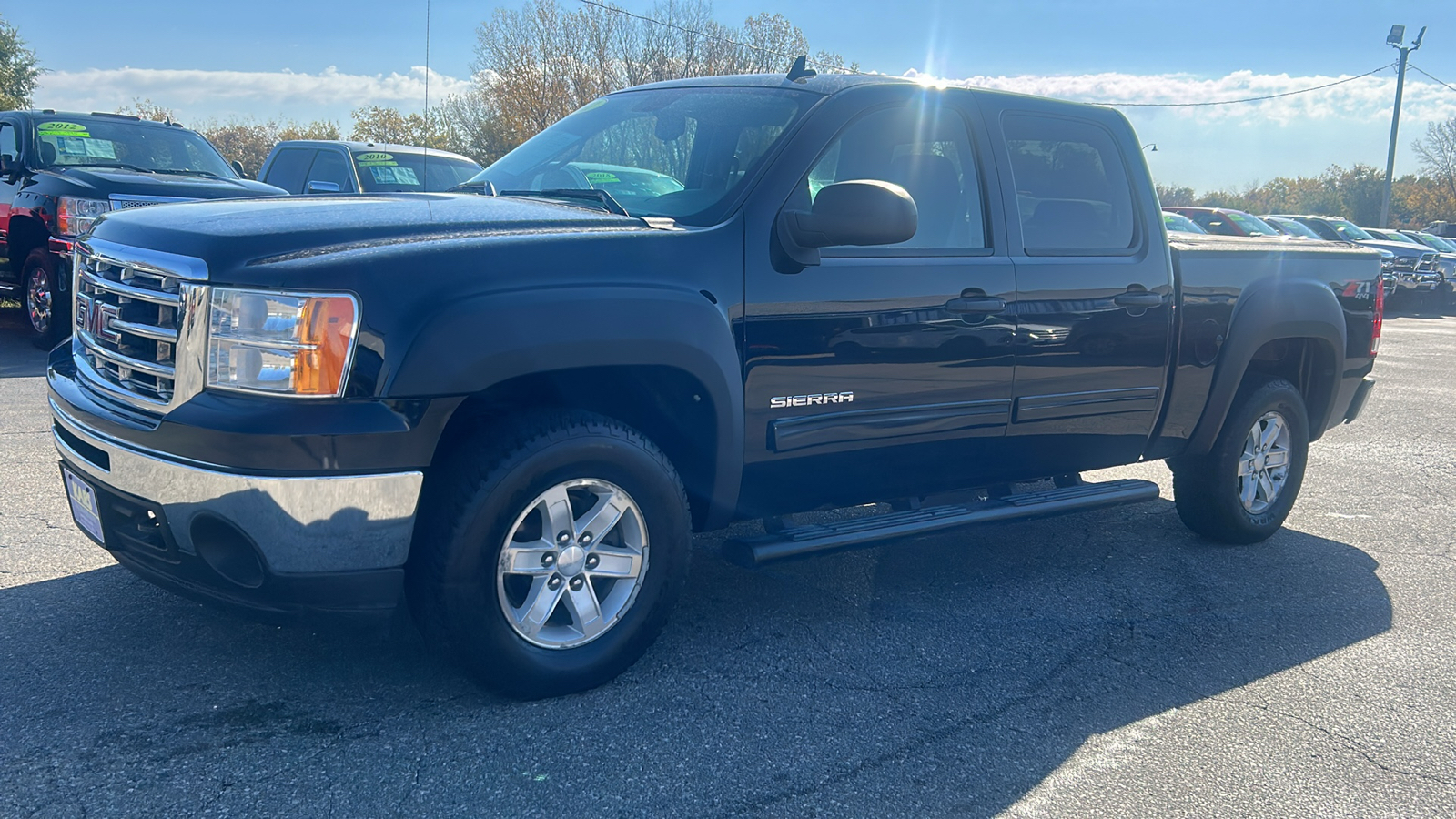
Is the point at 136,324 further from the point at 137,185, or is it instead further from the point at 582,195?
the point at 137,185

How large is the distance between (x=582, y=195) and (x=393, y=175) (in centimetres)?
798

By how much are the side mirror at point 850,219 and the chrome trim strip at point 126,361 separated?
5.92 feet

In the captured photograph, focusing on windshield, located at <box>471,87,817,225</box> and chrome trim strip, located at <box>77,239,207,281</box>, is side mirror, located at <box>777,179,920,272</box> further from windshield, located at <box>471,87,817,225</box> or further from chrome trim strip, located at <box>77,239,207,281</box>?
A: chrome trim strip, located at <box>77,239,207,281</box>

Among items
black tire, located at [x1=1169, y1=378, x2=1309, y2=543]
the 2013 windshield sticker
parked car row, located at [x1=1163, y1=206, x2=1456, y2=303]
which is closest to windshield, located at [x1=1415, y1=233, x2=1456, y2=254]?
parked car row, located at [x1=1163, y1=206, x2=1456, y2=303]

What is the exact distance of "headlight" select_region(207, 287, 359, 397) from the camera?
2.83 m

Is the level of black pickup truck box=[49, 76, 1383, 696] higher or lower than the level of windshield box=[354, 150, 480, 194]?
lower

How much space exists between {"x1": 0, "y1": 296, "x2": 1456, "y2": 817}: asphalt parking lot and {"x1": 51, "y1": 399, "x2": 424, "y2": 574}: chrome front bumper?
51cm

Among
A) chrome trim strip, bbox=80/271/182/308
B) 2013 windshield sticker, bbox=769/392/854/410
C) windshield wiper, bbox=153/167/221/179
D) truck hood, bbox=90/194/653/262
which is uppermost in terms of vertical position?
windshield wiper, bbox=153/167/221/179

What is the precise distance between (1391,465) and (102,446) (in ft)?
25.0

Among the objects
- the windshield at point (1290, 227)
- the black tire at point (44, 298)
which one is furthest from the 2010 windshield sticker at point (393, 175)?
the windshield at point (1290, 227)

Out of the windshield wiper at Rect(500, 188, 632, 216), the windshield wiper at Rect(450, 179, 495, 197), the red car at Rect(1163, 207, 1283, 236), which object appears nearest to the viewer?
the windshield wiper at Rect(500, 188, 632, 216)

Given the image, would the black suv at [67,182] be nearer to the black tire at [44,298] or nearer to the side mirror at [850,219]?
the black tire at [44,298]

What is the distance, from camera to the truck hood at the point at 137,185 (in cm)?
898

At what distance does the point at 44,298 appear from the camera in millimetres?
9617
